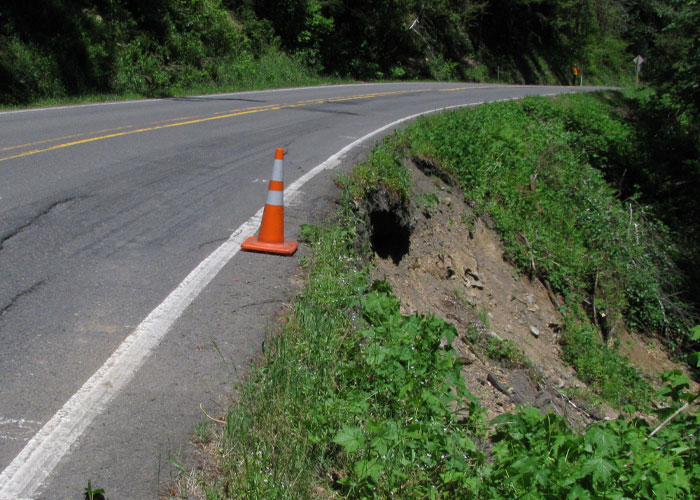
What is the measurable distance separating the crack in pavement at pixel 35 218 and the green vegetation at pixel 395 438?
Result: 9.05 ft

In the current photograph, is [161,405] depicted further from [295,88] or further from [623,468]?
[295,88]

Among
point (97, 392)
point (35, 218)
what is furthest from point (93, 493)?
point (35, 218)

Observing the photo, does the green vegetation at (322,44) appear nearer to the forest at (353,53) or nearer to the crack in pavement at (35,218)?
the forest at (353,53)

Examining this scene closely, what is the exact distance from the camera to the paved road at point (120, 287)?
2.94 meters

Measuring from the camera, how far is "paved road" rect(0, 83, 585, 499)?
2.94 metres

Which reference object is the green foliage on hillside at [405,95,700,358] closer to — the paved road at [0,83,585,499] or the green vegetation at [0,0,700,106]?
the paved road at [0,83,585,499]

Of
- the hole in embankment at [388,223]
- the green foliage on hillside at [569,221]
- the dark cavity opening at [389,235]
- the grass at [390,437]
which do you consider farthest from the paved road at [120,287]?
the green foliage on hillside at [569,221]

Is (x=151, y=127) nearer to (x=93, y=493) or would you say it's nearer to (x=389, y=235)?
(x=389, y=235)

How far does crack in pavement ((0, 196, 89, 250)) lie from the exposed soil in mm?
3323

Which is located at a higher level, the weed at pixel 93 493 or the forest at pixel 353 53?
the forest at pixel 353 53

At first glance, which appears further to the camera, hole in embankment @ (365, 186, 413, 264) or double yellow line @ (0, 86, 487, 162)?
double yellow line @ (0, 86, 487, 162)

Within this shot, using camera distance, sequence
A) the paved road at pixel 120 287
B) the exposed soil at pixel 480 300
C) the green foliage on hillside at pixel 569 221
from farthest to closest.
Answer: the green foliage on hillside at pixel 569 221
the exposed soil at pixel 480 300
the paved road at pixel 120 287

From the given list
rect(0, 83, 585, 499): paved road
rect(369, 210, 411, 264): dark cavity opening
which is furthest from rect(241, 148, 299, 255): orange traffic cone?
rect(369, 210, 411, 264): dark cavity opening

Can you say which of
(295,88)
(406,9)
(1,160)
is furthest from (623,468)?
(406,9)
